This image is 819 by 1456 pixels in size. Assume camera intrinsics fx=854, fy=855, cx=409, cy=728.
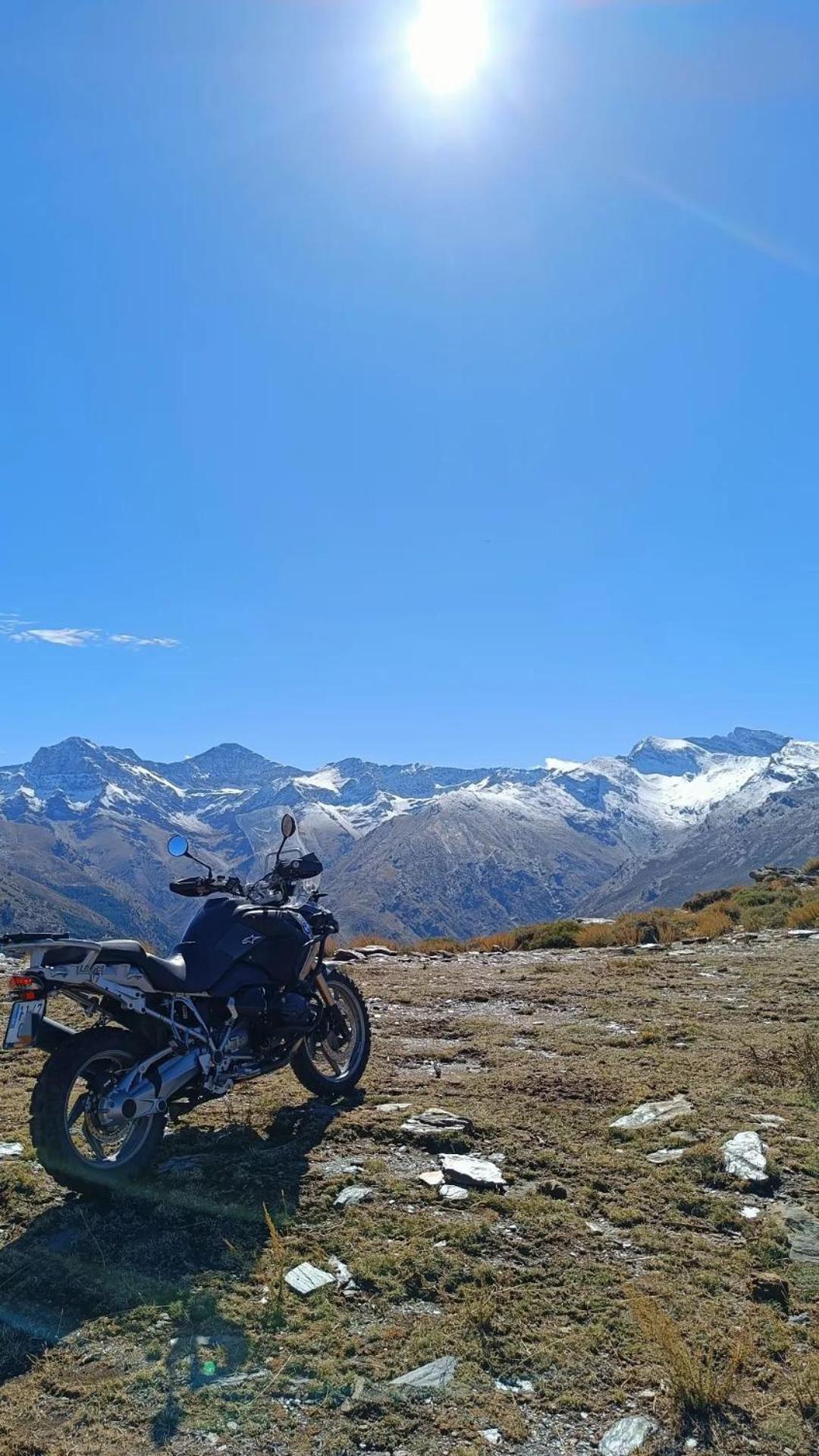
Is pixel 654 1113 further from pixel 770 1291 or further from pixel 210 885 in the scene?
pixel 210 885

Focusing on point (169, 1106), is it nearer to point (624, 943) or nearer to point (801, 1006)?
point (801, 1006)

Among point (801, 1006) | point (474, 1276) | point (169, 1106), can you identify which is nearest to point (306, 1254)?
point (474, 1276)

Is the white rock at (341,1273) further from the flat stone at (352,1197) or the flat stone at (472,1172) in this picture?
the flat stone at (472,1172)

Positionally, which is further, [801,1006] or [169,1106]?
[801,1006]

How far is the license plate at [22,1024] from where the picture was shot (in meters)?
5.11

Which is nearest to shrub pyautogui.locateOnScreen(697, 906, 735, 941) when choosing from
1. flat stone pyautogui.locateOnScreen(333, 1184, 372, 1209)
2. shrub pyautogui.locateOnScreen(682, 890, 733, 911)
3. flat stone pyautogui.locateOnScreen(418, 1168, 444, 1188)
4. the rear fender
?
shrub pyautogui.locateOnScreen(682, 890, 733, 911)

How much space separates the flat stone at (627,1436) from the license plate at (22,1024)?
367cm

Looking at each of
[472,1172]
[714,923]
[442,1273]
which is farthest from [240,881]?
[714,923]

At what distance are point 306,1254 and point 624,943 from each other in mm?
16076

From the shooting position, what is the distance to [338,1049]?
25.3 feet

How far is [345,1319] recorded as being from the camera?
13.5ft

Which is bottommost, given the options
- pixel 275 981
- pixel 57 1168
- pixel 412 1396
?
pixel 412 1396

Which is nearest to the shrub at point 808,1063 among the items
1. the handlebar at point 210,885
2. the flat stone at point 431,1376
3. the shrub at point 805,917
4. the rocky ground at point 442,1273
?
the rocky ground at point 442,1273

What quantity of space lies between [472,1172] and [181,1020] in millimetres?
2256
